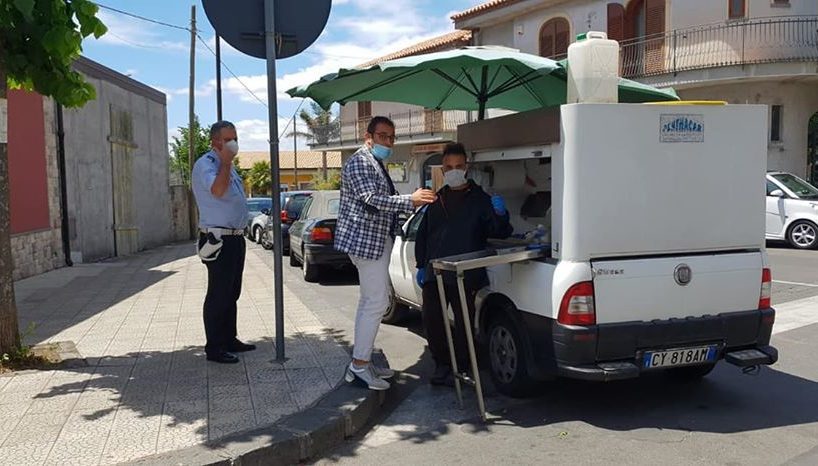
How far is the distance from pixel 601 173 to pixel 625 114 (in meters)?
0.40

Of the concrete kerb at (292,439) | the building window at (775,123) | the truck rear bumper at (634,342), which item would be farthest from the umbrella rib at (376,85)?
the building window at (775,123)

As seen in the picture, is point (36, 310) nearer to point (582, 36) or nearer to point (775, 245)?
point (582, 36)

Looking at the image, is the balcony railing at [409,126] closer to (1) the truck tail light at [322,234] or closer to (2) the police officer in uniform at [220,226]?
(1) the truck tail light at [322,234]

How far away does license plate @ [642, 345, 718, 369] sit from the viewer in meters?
4.37

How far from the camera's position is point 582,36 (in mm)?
4727

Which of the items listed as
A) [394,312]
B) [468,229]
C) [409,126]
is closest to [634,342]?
[468,229]

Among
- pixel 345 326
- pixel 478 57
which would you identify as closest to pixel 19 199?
pixel 345 326

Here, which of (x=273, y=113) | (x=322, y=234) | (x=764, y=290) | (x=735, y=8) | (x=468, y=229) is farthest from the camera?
(x=735, y=8)

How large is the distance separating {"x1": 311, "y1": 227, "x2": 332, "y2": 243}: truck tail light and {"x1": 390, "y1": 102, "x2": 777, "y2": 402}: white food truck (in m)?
6.57

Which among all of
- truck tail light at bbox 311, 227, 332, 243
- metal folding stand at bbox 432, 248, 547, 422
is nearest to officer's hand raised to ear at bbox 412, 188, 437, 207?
metal folding stand at bbox 432, 248, 547, 422

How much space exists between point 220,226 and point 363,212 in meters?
1.28

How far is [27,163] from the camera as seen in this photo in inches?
450

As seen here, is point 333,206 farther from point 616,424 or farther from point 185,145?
point 185,145

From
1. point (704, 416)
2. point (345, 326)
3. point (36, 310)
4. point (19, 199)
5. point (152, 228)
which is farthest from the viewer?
point (152, 228)
